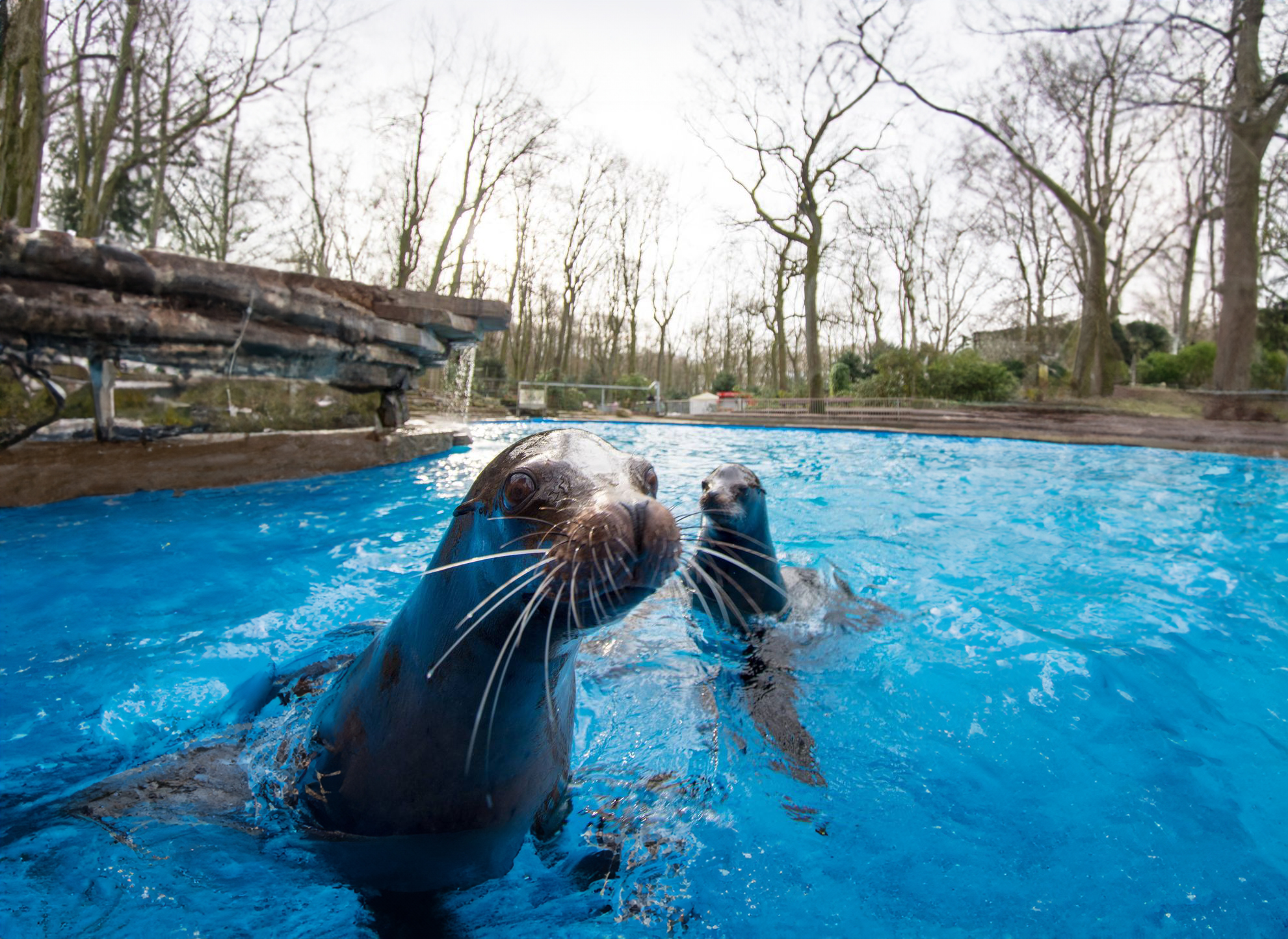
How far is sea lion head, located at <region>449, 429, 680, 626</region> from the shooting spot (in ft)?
4.14

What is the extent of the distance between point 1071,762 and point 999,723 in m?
0.33

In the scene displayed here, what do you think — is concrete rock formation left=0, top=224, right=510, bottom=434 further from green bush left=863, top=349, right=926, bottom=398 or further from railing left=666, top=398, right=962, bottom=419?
green bush left=863, top=349, right=926, bottom=398

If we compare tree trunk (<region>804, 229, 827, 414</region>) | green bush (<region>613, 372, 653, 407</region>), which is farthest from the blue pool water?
green bush (<region>613, 372, 653, 407</region>)

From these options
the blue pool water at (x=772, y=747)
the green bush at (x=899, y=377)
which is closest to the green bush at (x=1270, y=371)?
the green bush at (x=899, y=377)

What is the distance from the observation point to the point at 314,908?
1.58 metres

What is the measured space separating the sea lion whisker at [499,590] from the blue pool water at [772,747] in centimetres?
69

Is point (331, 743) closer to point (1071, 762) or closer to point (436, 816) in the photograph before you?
point (436, 816)

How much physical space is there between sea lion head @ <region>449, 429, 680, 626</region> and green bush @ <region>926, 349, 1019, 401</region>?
20.0 meters

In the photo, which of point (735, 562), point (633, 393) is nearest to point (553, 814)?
point (735, 562)

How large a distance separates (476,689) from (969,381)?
67.5ft

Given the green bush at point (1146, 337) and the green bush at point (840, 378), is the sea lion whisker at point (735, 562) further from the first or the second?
the green bush at point (1146, 337)

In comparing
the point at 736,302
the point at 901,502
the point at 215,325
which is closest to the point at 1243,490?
the point at 901,502

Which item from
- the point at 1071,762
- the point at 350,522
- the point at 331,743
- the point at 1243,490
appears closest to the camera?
the point at 331,743

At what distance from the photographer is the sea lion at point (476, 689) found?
1.38 m
